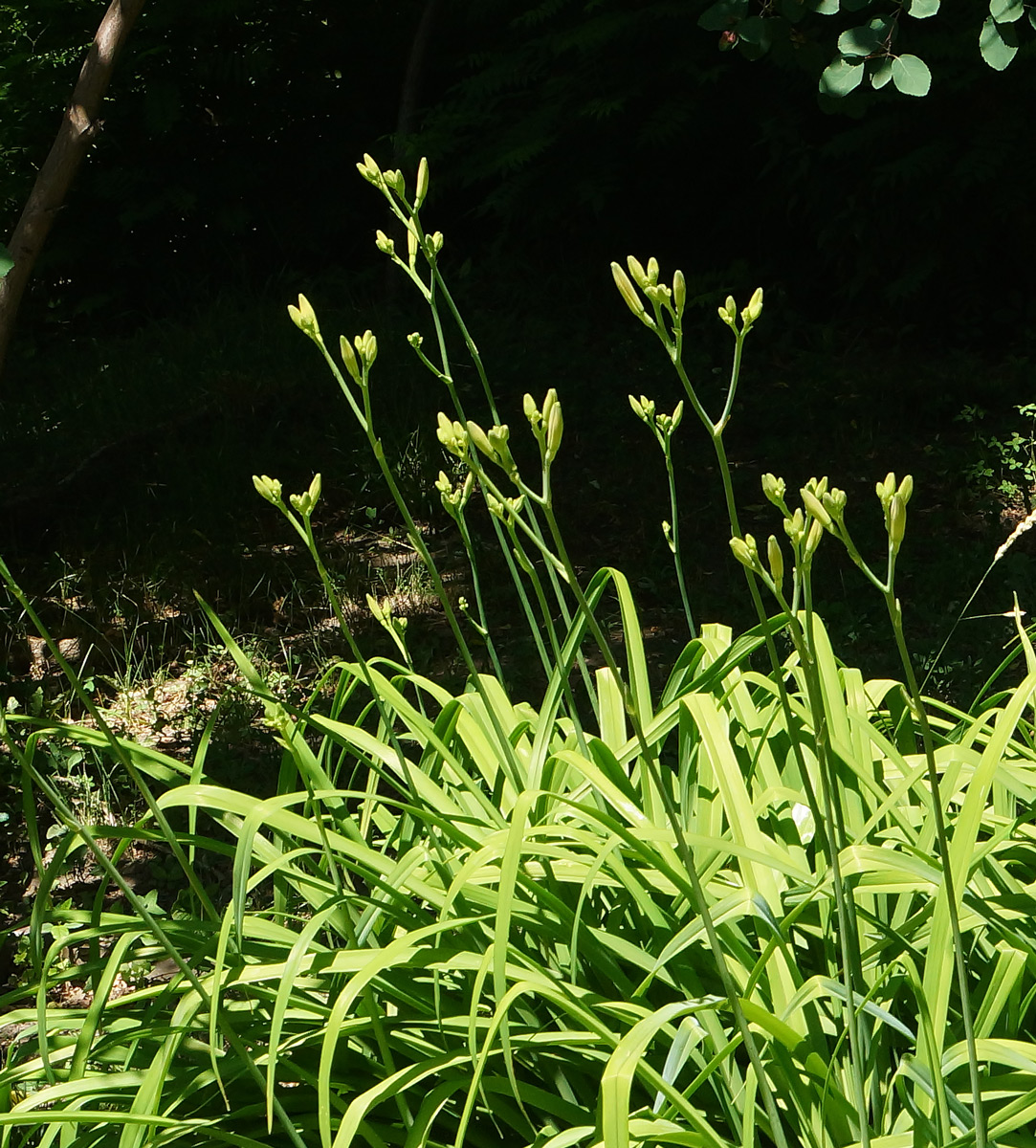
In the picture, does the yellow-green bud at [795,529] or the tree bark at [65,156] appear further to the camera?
the tree bark at [65,156]

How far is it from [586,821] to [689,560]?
2924 mm

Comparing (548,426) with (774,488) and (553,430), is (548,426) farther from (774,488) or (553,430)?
(774,488)

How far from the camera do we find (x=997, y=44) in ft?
7.50

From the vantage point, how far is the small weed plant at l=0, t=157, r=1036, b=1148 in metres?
1.33

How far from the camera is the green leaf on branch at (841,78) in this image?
2311 mm

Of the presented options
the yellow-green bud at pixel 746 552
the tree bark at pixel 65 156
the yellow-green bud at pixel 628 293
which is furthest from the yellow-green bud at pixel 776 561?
the tree bark at pixel 65 156

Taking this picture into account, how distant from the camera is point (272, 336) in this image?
6422mm

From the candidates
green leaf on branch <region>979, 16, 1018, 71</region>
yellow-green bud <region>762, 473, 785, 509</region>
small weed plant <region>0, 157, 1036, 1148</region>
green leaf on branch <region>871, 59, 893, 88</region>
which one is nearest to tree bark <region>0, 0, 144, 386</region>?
small weed plant <region>0, 157, 1036, 1148</region>

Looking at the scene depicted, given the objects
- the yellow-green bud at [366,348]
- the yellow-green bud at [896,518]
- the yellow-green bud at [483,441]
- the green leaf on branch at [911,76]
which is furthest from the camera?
the green leaf on branch at [911,76]

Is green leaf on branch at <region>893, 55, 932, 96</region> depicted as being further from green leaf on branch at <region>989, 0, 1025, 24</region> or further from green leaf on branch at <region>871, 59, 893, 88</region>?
green leaf on branch at <region>989, 0, 1025, 24</region>

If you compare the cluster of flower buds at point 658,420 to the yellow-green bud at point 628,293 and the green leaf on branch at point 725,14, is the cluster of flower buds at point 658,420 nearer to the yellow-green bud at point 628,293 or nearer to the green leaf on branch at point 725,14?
the yellow-green bud at point 628,293

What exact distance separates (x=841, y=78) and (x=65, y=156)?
1.97 m

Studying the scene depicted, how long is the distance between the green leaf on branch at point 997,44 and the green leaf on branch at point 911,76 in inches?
5.1

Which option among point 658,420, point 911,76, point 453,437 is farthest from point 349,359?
point 911,76
